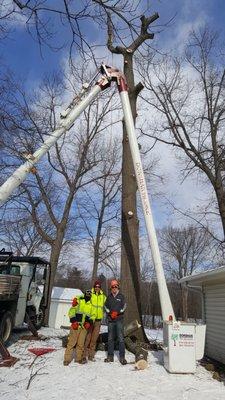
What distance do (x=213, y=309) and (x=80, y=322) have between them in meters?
5.71

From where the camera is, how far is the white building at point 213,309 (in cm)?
1383

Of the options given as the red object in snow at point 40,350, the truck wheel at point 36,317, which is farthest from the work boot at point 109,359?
the truck wheel at point 36,317

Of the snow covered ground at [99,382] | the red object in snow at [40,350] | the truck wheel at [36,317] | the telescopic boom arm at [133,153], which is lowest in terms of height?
the snow covered ground at [99,382]

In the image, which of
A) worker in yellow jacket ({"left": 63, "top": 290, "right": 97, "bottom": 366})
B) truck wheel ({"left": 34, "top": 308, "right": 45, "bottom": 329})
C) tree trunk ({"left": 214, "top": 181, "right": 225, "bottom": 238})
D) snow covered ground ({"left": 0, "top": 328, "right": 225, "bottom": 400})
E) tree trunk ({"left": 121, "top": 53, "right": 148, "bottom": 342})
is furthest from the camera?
tree trunk ({"left": 214, "top": 181, "right": 225, "bottom": 238})

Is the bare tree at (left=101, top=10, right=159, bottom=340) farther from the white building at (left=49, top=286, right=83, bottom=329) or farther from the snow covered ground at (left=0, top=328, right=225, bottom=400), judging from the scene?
the white building at (left=49, top=286, right=83, bottom=329)

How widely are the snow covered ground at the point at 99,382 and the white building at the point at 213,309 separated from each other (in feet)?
9.86

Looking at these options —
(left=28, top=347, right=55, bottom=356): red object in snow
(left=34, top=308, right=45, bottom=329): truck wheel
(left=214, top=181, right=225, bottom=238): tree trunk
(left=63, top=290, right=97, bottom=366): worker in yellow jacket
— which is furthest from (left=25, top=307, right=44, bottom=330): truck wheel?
(left=214, top=181, right=225, bottom=238): tree trunk

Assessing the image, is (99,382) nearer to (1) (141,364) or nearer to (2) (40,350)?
(1) (141,364)

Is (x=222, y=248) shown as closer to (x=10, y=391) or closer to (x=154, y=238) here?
(x=154, y=238)

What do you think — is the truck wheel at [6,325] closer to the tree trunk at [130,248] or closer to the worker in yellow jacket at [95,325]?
the worker in yellow jacket at [95,325]

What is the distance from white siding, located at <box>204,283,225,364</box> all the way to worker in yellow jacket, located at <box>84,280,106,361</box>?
14.1 ft

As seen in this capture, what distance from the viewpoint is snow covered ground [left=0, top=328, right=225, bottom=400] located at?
8344 mm

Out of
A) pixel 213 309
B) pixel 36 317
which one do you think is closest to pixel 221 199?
pixel 213 309

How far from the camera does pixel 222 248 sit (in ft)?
78.8
